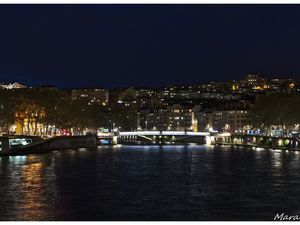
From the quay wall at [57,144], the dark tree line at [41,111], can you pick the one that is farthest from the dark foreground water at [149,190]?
the dark tree line at [41,111]

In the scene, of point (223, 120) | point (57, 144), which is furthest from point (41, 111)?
point (223, 120)

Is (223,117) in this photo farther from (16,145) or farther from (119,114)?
(16,145)

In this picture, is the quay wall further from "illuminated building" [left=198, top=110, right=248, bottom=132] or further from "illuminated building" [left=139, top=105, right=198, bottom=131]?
"illuminated building" [left=139, top=105, right=198, bottom=131]

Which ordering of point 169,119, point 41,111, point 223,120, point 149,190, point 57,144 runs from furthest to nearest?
point 169,119
point 223,120
point 57,144
point 41,111
point 149,190

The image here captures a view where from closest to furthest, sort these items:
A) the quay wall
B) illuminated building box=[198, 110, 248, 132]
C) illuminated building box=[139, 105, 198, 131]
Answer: the quay wall → illuminated building box=[198, 110, 248, 132] → illuminated building box=[139, 105, 198, 131]

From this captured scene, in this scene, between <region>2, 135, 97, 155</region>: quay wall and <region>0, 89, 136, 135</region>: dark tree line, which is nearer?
<region>2, 135, 97, 155</region>: quay wall

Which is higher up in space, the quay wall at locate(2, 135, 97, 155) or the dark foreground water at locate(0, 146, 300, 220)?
the quay wall at locate(2, 135, 97, 155)

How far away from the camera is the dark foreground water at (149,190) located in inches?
1154

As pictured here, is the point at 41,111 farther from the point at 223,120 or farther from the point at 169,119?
the point at 169,119

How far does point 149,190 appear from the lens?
1454 inches

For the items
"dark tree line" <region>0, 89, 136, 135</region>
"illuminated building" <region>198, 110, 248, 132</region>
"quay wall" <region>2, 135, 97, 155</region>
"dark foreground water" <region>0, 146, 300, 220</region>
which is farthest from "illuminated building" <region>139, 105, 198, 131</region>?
"dark foreground water" <region>0, 146, 300, 220</region>

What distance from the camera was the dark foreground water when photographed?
29.3 meters

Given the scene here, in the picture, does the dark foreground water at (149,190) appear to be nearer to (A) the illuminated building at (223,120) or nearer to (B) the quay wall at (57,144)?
(B) the quay wall at (57,144)

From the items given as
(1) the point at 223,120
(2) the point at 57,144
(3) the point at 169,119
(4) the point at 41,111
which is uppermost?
(3) the point at 169,119
